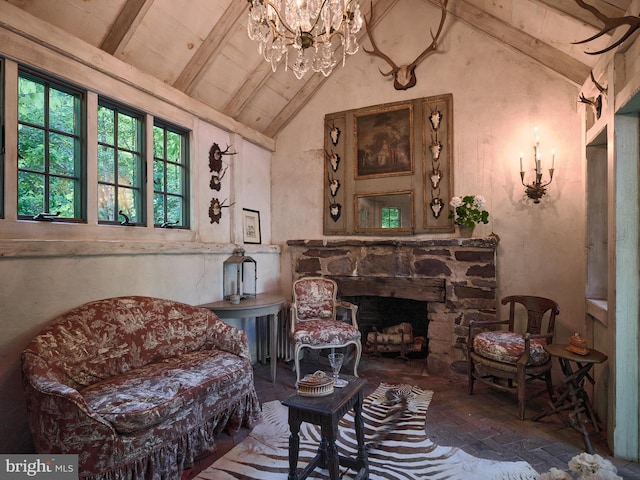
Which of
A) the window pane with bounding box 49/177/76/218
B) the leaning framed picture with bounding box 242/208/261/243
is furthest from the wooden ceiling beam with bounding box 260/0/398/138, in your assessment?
the window pane with bounding box 49/177/76/218

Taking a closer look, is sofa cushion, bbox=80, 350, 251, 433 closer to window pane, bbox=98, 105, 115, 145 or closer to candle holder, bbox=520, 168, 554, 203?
window pane, bbox=98, 105, 115, 145

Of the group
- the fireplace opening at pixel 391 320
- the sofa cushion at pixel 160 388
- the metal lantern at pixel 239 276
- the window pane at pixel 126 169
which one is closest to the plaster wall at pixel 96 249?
the metal lantern at pixel 239 276

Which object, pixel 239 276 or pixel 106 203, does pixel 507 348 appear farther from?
pixel 106 203

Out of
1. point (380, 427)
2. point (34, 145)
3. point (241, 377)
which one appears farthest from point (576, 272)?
point (34, 145)

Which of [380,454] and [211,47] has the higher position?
[211,47]

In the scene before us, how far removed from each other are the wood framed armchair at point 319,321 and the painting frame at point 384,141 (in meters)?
1.43

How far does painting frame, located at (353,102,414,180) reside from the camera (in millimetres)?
4148

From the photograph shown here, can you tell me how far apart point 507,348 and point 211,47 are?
3704mm

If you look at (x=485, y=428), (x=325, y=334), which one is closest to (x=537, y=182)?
(x=485, y=428)

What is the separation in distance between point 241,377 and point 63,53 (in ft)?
8.46

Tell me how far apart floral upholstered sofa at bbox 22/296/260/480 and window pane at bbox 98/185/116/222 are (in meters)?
0.71

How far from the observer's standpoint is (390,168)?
4.23 metres

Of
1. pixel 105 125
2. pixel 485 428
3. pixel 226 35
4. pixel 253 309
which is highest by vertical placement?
pixel 226 35

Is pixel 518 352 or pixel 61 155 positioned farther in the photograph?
pixel 518 352
